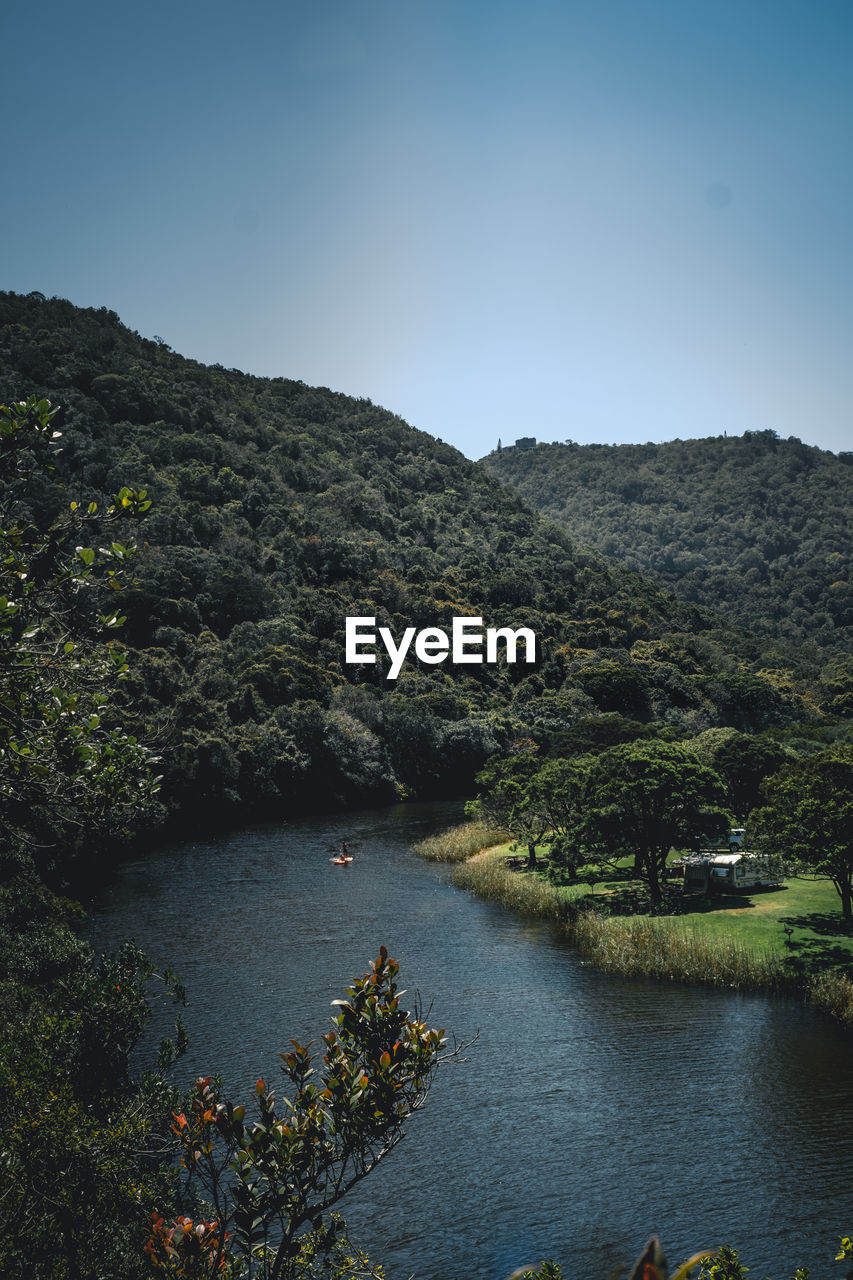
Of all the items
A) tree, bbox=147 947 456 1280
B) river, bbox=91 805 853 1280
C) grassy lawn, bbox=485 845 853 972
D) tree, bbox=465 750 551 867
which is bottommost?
river, bbox=91 805 853 1280

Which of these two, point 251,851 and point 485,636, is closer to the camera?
point 251,851

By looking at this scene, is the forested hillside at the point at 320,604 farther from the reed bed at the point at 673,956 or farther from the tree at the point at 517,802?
the reed bed at the point at 673,956

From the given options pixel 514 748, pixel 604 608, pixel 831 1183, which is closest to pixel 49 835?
pixel 831 1183

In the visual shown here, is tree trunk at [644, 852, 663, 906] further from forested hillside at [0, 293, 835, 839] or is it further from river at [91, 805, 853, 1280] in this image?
forested hillside at [0, 293, 835, 839]

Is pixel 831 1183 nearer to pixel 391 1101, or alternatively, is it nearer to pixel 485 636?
pixel 391 1101

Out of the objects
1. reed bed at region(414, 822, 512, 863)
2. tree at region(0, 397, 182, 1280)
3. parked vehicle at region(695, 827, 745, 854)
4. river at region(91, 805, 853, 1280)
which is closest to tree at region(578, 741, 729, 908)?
parked vehicle at region(695, 827, 745, 854)

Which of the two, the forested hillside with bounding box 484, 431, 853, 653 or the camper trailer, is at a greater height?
the forested hillside with bounding box 484, 431, 853, 653
